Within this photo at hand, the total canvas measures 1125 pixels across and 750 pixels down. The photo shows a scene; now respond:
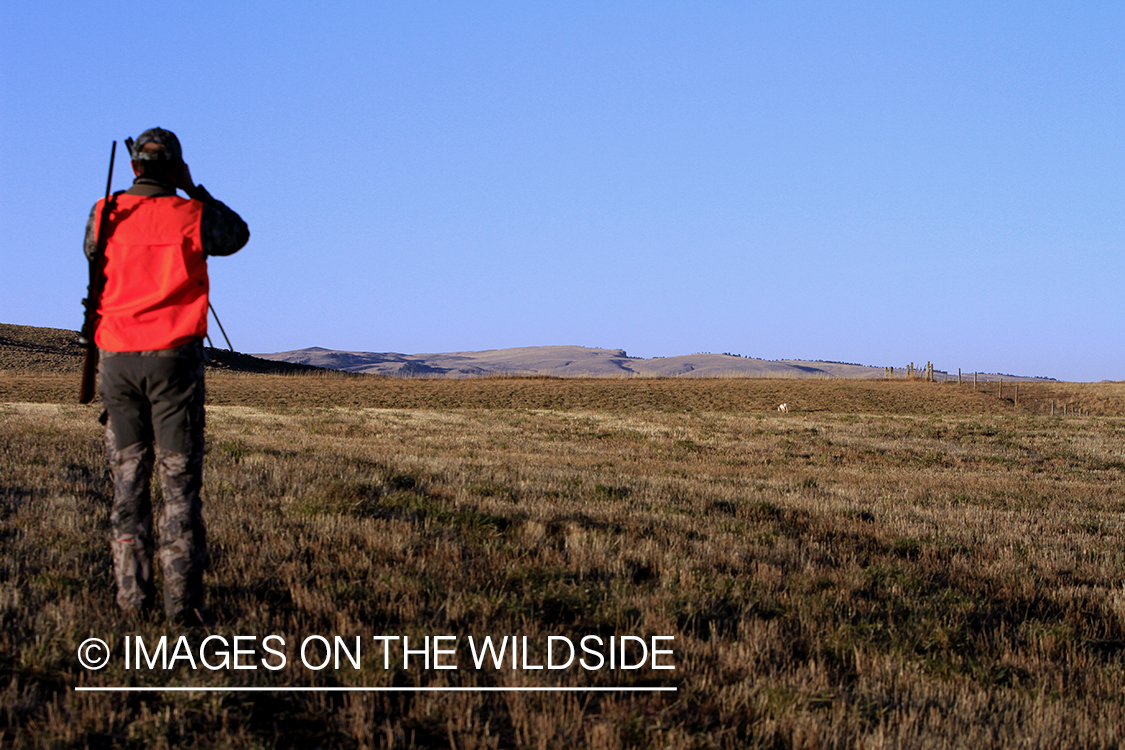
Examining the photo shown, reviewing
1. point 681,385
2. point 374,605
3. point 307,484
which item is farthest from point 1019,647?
point 681,385

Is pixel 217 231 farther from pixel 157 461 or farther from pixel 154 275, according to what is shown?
pixel 157 461

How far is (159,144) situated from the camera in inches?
169

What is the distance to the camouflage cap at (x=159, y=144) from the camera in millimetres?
4277

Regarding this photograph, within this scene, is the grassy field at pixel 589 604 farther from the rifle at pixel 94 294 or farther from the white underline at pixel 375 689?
the rifle at pixel 94 294

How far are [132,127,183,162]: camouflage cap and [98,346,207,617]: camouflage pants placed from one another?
1.04m

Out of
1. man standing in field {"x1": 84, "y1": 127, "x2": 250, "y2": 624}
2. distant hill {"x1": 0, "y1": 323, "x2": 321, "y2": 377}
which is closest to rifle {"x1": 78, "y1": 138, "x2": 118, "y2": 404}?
man standing in field {"x1": 84, "y1": 127, "x2": 250, "y2": 624}

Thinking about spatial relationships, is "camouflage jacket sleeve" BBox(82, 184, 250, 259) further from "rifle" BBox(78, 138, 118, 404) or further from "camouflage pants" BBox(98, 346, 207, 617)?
"camouflage pants" BBox(98, 346, 207, 617)

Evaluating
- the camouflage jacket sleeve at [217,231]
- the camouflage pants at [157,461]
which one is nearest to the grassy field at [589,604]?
the camouflage pants at [157,461]

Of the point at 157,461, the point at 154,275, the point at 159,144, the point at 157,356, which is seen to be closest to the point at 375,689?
the point at 157,461

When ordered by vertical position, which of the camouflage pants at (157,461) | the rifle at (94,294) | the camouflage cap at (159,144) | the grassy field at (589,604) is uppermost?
the camouflage cap at (159,144)

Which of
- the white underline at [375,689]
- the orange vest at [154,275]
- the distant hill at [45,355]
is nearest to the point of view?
the white underline at [375,689]

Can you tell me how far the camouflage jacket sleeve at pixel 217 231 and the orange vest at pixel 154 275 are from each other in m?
0.05

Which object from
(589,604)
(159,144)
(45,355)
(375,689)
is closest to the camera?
(375,689)

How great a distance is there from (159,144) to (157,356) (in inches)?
44.9
